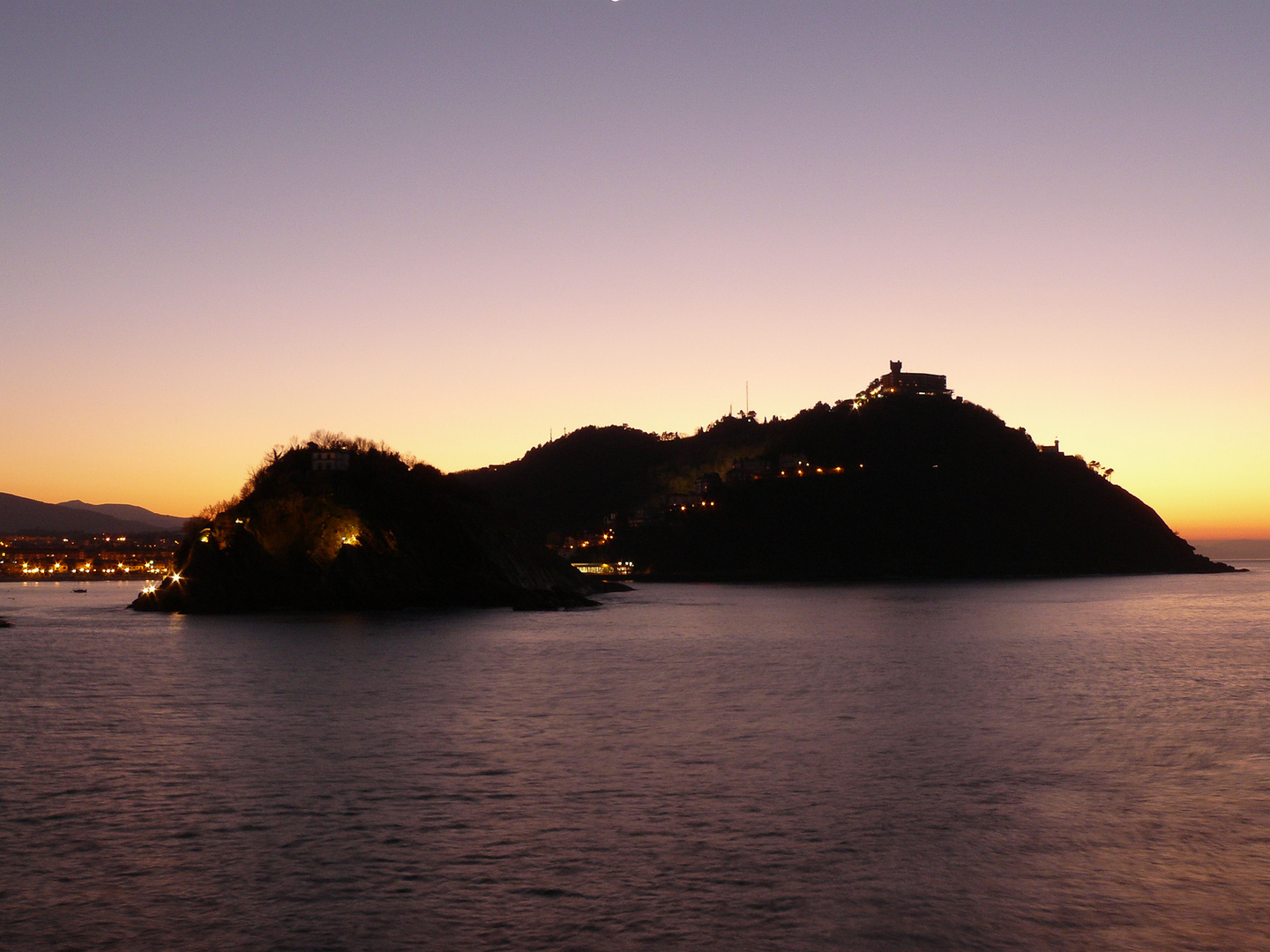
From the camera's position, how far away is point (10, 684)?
3862 centimetres

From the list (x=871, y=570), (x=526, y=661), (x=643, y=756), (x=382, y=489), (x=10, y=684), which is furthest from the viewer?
(x=871, y=570)

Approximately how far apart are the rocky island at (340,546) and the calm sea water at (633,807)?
129 ft

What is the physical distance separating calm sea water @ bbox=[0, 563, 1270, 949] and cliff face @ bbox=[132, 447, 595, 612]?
39127 mm

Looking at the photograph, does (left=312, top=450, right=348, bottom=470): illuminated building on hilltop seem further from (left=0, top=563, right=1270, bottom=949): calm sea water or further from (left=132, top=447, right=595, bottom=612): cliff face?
(left=0, top=563, right=1270, bottom=949): calm sea water

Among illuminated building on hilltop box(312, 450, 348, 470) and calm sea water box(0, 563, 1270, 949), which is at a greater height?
illuminated building on hilltop box(312, 450, 348, 470)

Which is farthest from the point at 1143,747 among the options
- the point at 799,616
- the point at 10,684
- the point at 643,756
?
the point at 799,616

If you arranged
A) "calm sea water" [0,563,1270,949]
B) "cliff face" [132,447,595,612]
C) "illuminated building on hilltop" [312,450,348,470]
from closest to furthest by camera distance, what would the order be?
"calm sea water" [0,563,1270,949] < "cliff face" [132,447,595,612] < "illuminated building on hilltop" [312,450,348,470]

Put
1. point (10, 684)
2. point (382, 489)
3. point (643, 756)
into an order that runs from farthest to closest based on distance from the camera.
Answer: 1. point (382, 489)
2. point (10, 684)
3. point (643, 756)

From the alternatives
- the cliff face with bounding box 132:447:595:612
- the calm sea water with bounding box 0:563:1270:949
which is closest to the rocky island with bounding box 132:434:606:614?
the cliff face with bounding box 132:447:595:612

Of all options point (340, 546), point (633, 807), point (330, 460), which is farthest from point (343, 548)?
point (633, 807)

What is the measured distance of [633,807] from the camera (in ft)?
58.4

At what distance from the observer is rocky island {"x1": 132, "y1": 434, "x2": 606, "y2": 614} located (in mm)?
84062

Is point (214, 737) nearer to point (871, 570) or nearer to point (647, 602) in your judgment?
point (647, 602)

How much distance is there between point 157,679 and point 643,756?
24970 mm
